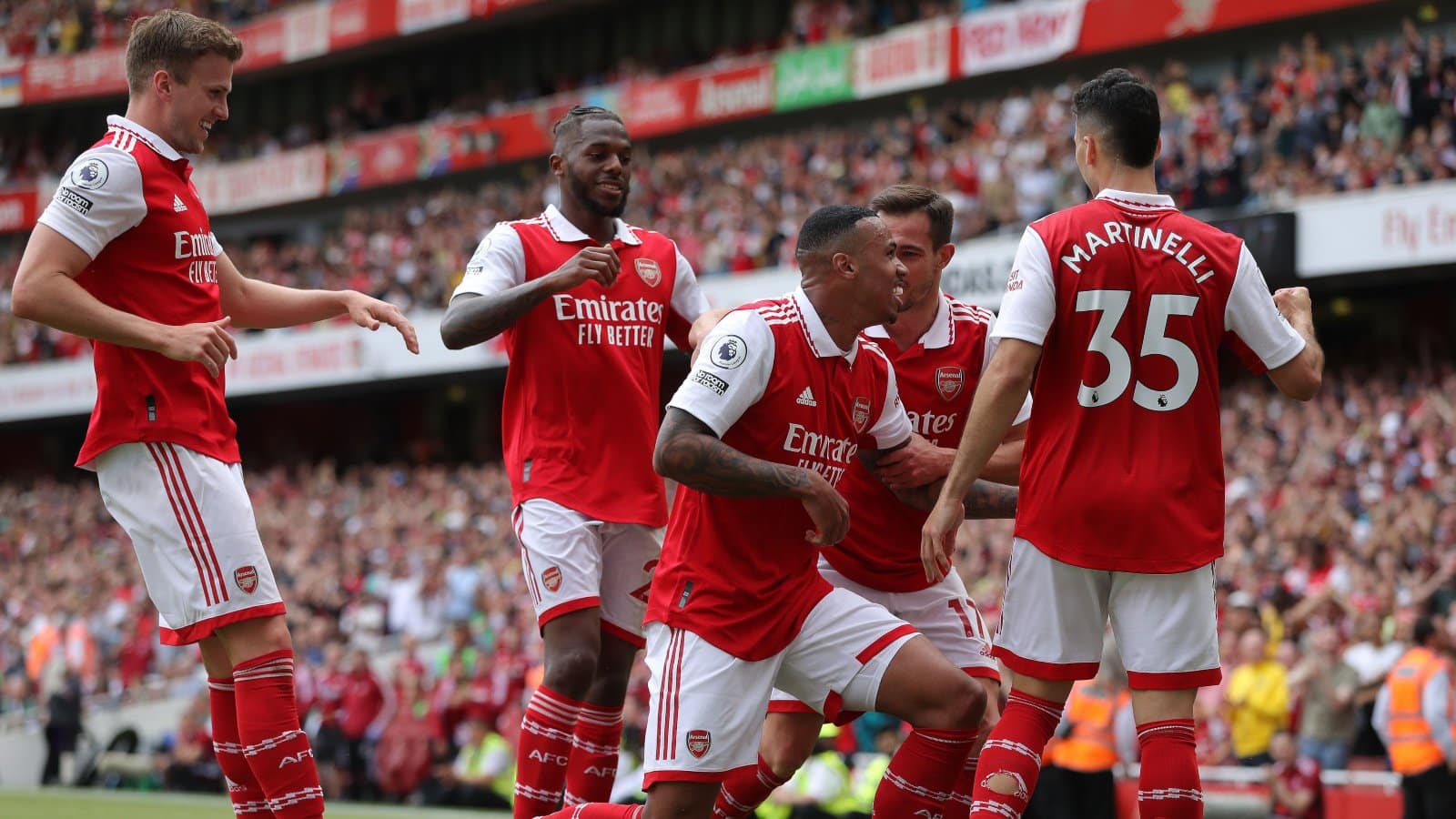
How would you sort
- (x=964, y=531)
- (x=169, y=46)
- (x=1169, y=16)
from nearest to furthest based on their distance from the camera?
(x=169, y=46) < (x=964, y=531) < (x=1169, y=16)

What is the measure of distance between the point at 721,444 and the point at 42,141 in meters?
43.6

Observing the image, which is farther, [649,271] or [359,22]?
[359,22]

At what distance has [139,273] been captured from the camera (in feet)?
17.6

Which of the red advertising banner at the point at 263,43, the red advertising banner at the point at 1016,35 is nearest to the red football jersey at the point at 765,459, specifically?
the red advertising banner at the point at 1016,35

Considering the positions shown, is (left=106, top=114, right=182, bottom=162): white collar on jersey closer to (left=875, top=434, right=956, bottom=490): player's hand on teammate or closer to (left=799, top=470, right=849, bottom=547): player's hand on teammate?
(left=799, top=470, right=849, bottom=547): player's hand on teammate

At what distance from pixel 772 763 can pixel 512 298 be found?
6.29 feet

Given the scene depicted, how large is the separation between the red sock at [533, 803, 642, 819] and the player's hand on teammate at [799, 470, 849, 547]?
3.56 feet

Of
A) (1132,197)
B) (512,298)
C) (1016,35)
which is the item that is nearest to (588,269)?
(512,298)

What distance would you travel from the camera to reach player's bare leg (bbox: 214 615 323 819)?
5.18 meters

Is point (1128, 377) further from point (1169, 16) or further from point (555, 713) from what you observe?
point (1169, 16)

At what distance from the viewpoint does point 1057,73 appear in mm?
26797

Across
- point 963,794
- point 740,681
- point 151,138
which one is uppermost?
point 151,138

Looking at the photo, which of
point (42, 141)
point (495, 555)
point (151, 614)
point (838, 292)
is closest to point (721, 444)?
point (838, 292)

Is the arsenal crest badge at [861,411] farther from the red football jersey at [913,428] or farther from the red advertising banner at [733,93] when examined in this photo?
the red advertising banner at [733,93]
